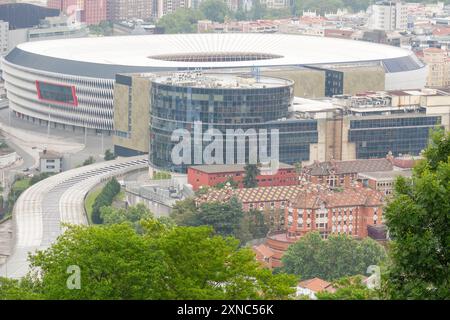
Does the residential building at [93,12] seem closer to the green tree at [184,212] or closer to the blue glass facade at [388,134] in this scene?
the blue glass facade at [388,134]

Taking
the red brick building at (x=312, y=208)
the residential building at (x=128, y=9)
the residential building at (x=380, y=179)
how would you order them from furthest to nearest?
the residential building at (x=128, y=9) < the residential building at (x=380, y=179) < the red brick building at (x=312, y=208)

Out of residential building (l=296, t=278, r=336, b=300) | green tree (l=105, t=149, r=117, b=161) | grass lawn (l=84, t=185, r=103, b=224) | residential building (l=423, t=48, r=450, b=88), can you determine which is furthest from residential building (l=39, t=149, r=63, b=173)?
residential building (l=423, t=48, r=450, b=88)

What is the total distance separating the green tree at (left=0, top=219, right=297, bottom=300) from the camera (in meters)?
22.3

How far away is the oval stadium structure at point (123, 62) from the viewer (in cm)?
7681

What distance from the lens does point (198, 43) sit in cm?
8812

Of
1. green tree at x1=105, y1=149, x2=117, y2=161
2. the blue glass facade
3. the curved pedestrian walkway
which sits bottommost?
the curved pedestrian walkway

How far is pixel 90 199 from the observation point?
5966cm

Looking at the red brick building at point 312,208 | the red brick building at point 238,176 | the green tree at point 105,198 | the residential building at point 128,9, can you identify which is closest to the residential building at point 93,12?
the residential building at point 128,9

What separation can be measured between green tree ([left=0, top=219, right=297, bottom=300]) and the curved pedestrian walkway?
21.8 meters

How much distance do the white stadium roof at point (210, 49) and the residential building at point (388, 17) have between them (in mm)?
31110

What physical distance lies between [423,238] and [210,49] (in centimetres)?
6665

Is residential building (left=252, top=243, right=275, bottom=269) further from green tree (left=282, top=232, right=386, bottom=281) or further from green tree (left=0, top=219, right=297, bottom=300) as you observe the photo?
green tree (left=0, top=219, right=297, bottom=300)
